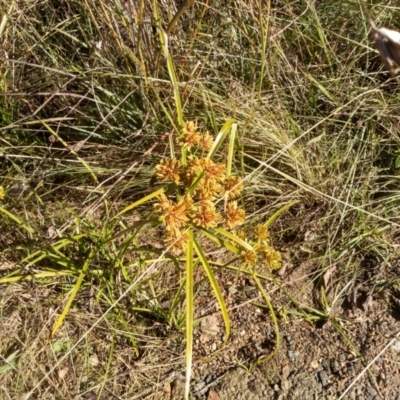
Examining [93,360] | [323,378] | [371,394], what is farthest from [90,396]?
[371,394]

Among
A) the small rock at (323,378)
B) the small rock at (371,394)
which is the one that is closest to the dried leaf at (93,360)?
the small rock at (323,378)

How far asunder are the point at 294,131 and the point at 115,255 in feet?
2.12

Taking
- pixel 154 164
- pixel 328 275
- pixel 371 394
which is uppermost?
pixel 154 164

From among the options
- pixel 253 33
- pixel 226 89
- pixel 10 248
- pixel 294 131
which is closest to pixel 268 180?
pixel 294 131

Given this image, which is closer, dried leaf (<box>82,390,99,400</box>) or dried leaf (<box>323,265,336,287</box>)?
dried leaf (<box>82,390,99,400</box>)

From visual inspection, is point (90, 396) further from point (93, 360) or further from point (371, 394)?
point (371, 394)

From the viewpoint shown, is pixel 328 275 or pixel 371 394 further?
pixel 328 275

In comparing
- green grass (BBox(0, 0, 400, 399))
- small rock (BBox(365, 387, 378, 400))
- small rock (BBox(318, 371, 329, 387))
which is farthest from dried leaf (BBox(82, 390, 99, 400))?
small rock (BBox(365, 387, 378, 400))

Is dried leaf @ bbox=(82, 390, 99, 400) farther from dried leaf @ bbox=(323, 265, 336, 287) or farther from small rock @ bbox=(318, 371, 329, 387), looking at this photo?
dried leaf @ bbox=(323, 265, 336, 287)

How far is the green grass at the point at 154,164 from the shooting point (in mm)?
1361

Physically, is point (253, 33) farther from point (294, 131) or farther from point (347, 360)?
point (347, 360)

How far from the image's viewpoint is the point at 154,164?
1537mm

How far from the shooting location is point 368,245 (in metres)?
1.45

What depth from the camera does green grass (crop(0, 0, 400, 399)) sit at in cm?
136
